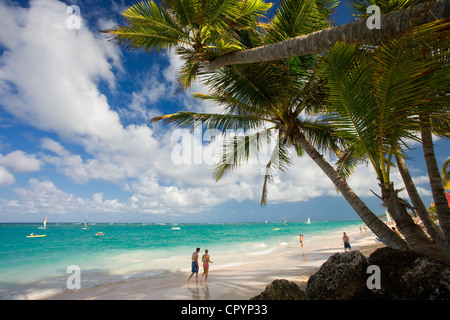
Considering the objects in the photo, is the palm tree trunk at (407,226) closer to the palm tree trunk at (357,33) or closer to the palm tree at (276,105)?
the palm tree at (276,105)

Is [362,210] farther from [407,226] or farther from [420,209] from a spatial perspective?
[407,226]

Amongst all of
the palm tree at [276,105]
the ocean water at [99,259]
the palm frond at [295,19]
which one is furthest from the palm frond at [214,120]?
the ocean water at [99,259]

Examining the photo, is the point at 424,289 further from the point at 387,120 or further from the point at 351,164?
the point at 351,164

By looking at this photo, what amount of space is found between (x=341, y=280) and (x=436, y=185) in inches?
107

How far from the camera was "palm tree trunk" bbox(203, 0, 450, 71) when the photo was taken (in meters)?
2.25

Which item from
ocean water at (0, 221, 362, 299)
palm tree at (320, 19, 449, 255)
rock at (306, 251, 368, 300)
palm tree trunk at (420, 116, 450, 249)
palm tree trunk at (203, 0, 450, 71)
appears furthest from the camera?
ocean water at (0, 221, 362, 299)

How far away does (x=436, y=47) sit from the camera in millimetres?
2379

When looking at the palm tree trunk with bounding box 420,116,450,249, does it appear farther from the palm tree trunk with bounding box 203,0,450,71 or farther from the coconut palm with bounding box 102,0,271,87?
the coconut palm with bounding box 102,0,271,87

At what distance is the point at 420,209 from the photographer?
13.9 ft

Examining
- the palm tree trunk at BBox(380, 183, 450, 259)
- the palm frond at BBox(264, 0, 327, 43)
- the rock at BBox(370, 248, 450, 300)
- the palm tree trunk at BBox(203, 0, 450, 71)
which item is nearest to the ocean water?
the rock at BBox(370, 248, 450, 300)

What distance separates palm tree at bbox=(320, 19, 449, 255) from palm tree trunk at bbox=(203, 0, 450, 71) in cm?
12

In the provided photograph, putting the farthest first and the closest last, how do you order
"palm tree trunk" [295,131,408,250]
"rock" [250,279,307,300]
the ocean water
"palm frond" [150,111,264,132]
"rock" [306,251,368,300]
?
the ocean water
"palm frond" [150,111,264,132]
"palm tree trunk" [295,131,408,250]
"rock" [250,279,307,300]
"rock" [306,251,368,300]

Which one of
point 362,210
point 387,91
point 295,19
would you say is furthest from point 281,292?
point 295,19

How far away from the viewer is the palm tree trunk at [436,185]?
376 centimetres
